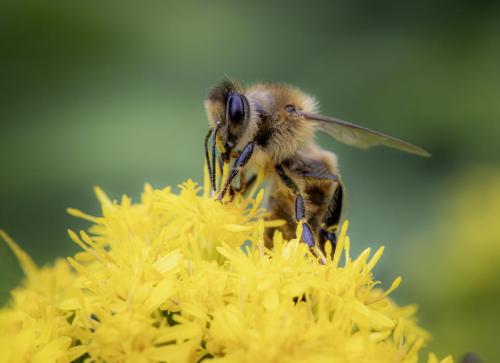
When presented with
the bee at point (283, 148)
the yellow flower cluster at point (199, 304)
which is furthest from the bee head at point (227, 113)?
the yellow flower cluster at point (199, 304)

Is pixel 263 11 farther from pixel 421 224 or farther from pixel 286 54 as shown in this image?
pixel 421 224

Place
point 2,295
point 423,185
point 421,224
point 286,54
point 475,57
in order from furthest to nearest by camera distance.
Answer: point 286,54 → point 475,57 → point 423,185 → point 421,224 → point 2,295

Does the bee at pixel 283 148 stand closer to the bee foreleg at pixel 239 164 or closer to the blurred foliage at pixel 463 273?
the bee foreleg at pixel 239 164

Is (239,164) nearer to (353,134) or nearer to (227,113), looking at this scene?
(227,113)

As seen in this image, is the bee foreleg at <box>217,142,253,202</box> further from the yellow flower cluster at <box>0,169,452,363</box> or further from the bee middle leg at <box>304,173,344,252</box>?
the bee middle leg at <box>304,173,344,252</box>

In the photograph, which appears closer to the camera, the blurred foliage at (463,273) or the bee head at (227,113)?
the bee head at (227,113)

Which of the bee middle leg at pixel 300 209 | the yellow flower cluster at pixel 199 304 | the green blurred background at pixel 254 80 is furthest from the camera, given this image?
the green blurred background at pixel 254 80

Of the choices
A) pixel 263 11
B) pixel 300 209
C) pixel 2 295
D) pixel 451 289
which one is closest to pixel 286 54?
pixel 263 11
